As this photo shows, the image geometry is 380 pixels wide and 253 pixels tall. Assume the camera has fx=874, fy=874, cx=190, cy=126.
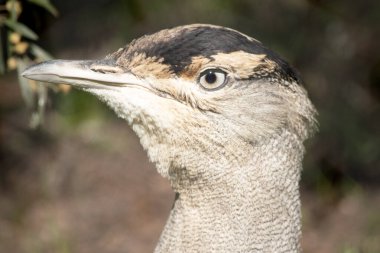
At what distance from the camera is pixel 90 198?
8430 mm

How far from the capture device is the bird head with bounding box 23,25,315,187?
13.4 feet

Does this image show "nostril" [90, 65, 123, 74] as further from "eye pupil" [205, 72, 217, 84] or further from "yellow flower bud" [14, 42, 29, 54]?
"yellow flower bud" [14, 42, 29, 54]

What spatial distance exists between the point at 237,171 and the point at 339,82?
462cm

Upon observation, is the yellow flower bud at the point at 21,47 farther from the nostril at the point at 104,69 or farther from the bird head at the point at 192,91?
the nostril at the point at 104,69

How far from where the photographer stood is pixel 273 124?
4227mm

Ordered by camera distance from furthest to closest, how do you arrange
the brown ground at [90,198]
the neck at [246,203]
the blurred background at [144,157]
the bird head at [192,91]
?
the blurred background at [144,157] → the brown ground at [90,198] → the neck at [246,203] → the bird head at [192,91]

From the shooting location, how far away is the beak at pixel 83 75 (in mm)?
4125

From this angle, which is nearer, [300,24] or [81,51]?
[300,24]

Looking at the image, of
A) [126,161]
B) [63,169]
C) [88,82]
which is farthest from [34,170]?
[88,82]

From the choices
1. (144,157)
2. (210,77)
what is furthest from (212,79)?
(144,157)

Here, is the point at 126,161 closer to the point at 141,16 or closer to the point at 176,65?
the point at 141,16

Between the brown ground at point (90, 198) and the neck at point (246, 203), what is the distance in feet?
11.3

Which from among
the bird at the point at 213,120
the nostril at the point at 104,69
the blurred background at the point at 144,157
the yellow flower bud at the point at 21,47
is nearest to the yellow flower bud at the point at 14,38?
the yellow flower bud at the point at 21,47

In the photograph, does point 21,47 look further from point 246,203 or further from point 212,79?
point 246,203
